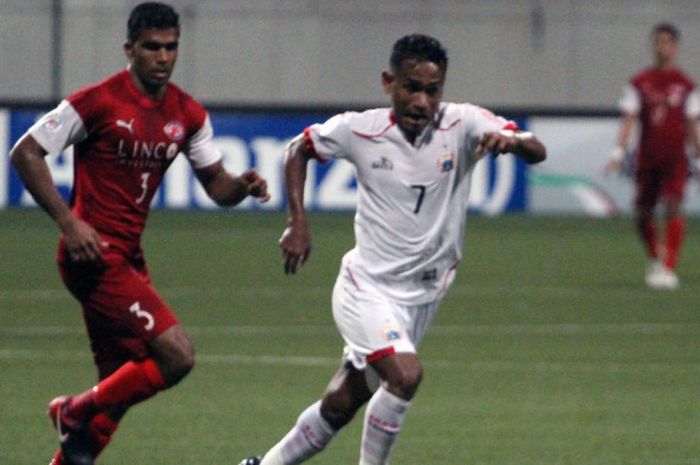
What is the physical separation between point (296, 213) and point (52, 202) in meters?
0.97

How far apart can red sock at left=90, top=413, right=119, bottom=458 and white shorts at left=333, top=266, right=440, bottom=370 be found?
107 cm

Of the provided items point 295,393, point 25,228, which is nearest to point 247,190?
point 295,393

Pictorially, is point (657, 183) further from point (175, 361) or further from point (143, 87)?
point (175, 361)

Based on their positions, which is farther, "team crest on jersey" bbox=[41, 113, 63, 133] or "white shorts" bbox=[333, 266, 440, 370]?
"team crest on jersey" bbox=[41, 113, 63, 133]

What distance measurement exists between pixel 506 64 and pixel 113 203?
22.9 meters

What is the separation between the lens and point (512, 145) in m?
7.13

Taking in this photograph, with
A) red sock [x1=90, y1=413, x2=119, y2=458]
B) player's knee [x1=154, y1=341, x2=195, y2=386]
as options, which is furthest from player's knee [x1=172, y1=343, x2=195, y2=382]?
red sock [x1=90, y1=413, x2=119, y2=458]

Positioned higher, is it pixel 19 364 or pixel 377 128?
pixel 377 128

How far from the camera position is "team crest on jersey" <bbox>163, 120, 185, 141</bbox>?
7707mm

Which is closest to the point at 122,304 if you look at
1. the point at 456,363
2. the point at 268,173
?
the point at 456,363

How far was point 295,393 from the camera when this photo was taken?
10.6 metres

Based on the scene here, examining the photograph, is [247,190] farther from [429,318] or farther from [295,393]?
[295,393]

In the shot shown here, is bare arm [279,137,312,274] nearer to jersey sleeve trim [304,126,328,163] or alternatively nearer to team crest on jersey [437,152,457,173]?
jersey sleeve trim [304,126,328,163]

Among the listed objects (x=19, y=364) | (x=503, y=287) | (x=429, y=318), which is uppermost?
(x=429, y=318)
